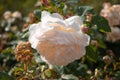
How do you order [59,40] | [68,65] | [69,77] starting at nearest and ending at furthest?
[59,40], [69,77], [68,65]

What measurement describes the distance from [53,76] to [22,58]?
16 centimetres

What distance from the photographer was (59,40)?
121 centimetres

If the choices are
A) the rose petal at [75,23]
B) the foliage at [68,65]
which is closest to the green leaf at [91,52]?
the foliage at [68,65]

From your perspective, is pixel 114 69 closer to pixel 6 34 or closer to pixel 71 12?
pixel 71 12

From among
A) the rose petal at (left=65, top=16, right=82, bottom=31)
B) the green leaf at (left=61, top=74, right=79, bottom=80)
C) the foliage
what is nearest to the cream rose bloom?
the rose petal at (left=65, top=16, right=82, bottom=31)

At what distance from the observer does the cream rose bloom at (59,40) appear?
3.99 feet

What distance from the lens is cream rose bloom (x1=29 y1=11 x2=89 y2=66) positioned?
122cm

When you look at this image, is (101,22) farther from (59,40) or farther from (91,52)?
(59,40)

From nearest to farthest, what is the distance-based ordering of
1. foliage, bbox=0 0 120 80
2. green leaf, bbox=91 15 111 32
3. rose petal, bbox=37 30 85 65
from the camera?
rose petal, bbox=37 30 85 65, foliage, bbox=0 0 120 80, green leaf, bbox=91 15 111 32

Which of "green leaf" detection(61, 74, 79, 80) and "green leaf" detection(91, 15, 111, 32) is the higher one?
"green leaf" detection(91, 15, 111, 32)

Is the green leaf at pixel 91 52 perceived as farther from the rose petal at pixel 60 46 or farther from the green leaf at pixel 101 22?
the rose petal at pixel 60 46

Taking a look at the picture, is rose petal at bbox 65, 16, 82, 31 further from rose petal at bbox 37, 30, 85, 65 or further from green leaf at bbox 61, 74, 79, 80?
green leaf at bbox 61, 74, 79, 80

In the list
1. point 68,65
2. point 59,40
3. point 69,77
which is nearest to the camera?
point 59,40

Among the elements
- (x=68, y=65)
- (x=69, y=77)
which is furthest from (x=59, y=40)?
Result: (x=68, y=65)
